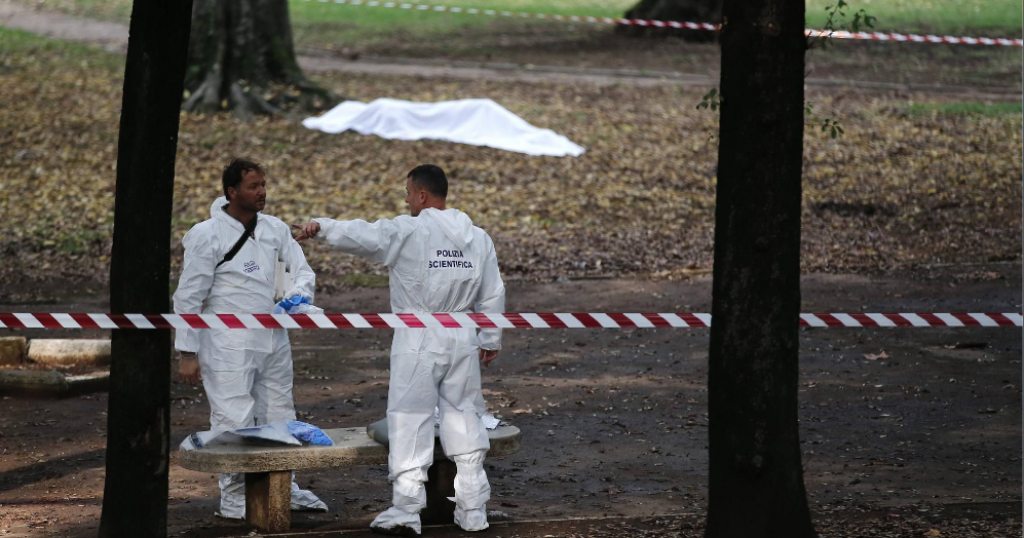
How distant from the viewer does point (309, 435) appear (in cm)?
606

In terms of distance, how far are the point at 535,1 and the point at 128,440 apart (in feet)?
98.2

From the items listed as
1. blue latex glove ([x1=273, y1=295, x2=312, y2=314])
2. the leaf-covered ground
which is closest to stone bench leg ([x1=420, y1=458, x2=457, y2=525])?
blue latex glove ([x1=273, y1=295, x2=312, y2=314])

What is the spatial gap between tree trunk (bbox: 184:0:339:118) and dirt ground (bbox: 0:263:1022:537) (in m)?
6.99

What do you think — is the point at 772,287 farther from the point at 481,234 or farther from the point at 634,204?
the point at 634,204

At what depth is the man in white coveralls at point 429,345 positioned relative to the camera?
5887 millimetres

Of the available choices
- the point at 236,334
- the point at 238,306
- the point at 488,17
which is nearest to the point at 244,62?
the point at 488,17

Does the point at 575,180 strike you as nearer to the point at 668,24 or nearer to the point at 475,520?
the point at 668,24

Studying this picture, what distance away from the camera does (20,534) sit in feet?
19.1

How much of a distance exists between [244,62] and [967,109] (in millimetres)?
10880

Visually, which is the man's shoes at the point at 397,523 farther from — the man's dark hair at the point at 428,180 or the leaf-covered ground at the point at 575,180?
the leaf-covered ground at the point at 575,180

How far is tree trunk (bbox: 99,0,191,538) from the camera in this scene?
16.6 ft

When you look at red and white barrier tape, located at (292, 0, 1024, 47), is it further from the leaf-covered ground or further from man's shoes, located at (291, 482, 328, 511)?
man's shoes, located at (291, 482, 328, 511)

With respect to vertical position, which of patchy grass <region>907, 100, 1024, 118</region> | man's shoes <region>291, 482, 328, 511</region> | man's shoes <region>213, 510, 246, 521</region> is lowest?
man's shoes <region>213, 510, 246, 521</region>

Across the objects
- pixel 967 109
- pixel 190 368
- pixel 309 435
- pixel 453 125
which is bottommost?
pixel 309 435
